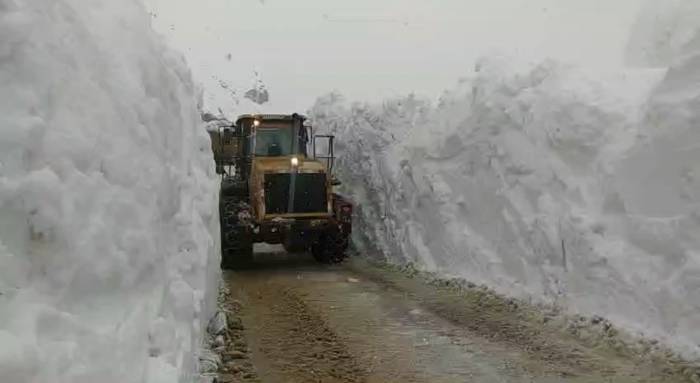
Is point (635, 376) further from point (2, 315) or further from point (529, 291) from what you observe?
point (2, 315)

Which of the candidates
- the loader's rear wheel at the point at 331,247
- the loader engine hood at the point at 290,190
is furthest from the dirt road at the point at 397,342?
the loader's rear wheel at the point at 331,247

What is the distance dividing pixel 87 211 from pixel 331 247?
31.9 ft

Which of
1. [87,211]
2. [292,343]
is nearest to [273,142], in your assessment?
[292,343]

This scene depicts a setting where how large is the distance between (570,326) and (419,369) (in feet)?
7.47

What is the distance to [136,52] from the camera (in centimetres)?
548

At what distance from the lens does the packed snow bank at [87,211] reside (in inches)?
121

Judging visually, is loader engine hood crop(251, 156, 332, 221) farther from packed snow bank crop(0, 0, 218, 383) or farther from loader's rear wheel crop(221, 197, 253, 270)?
packed snow bank crop(0, 0, 218, 383)

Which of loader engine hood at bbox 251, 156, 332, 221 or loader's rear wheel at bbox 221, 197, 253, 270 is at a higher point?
loader engine hood at bbox 251, 156, 332, 221

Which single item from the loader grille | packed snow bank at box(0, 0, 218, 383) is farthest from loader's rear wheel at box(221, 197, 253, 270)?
packed snow bank at box(0, 0, 218, 383)

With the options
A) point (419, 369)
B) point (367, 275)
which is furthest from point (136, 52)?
point (367, 275)

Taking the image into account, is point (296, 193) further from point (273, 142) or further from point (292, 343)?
point (292, 343)

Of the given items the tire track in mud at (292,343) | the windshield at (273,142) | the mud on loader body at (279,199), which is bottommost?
the tire track in mud at (292,343)

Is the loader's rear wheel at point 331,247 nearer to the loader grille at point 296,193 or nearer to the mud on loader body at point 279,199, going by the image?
the mud on loader body at point 279,199

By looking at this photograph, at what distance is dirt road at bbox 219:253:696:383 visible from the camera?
5961mm
